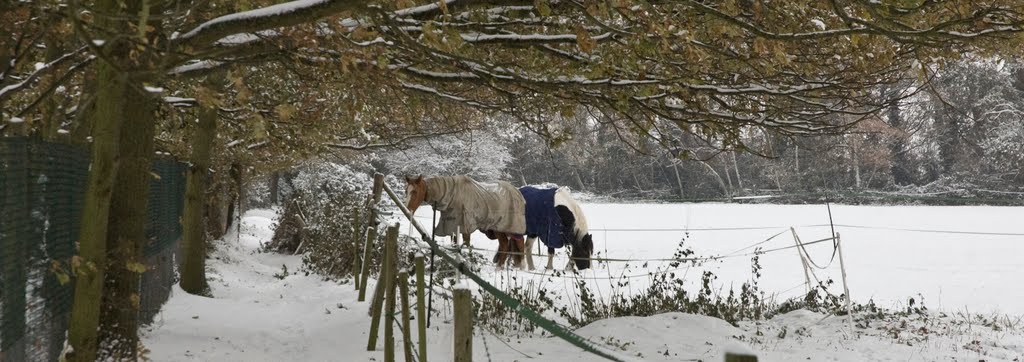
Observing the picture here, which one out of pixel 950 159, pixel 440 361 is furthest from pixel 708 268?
pixel 950 159

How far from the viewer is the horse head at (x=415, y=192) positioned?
9.38m

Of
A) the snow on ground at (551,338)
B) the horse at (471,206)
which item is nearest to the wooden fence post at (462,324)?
the snow on ground at (551,338)

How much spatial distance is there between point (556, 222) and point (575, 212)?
371 millimetres

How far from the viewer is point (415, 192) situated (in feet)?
31.4

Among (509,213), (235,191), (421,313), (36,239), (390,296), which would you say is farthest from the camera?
(235,191)

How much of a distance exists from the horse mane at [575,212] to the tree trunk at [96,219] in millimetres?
8965

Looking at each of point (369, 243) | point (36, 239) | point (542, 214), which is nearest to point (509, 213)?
point (542, 214)

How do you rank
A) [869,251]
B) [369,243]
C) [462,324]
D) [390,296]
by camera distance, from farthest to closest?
[869,251], [369,243], [390,296], [462,324]

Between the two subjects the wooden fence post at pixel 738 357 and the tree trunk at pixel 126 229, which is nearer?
the wooden fence post at pixel 738 357

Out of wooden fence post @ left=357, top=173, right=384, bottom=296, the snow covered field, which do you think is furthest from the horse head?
the snow covered field

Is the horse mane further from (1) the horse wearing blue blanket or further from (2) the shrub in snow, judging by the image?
(2) the shrub in snow

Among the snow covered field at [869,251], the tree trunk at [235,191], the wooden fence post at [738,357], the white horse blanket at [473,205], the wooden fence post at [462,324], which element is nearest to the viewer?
the wooden fence post at [738,357]

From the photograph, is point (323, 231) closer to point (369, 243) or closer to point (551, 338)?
point (369, 243)

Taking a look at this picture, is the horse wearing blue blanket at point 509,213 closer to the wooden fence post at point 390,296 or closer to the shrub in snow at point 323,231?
the shrub in snow at point 323,231
